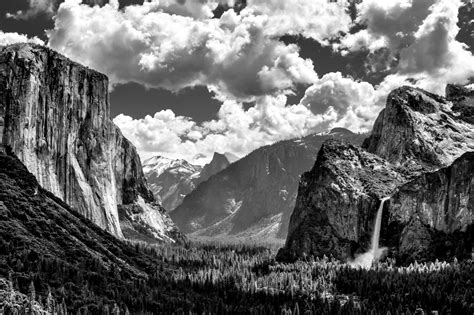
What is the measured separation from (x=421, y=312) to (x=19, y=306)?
12493cm

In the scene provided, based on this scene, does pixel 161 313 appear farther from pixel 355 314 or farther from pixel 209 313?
pixel 355 314

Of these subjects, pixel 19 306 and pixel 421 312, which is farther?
pixel 421 312

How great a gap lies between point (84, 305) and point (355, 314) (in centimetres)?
8889

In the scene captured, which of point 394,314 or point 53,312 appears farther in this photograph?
point 394,314

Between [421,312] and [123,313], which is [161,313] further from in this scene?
[421,312]

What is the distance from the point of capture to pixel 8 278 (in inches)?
7608

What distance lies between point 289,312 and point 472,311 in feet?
197

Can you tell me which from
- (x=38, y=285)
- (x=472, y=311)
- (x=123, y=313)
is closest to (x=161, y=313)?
(x=123, y=313)

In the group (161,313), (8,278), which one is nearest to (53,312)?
(8,278)

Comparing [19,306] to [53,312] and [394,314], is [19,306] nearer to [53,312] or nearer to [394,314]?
[53,312]

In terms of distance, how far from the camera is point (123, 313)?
651 ft

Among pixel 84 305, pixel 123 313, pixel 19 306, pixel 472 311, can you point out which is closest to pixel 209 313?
pixel 123 313

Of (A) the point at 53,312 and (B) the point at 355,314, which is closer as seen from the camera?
(A) the point at 53,312

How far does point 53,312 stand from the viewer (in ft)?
595
